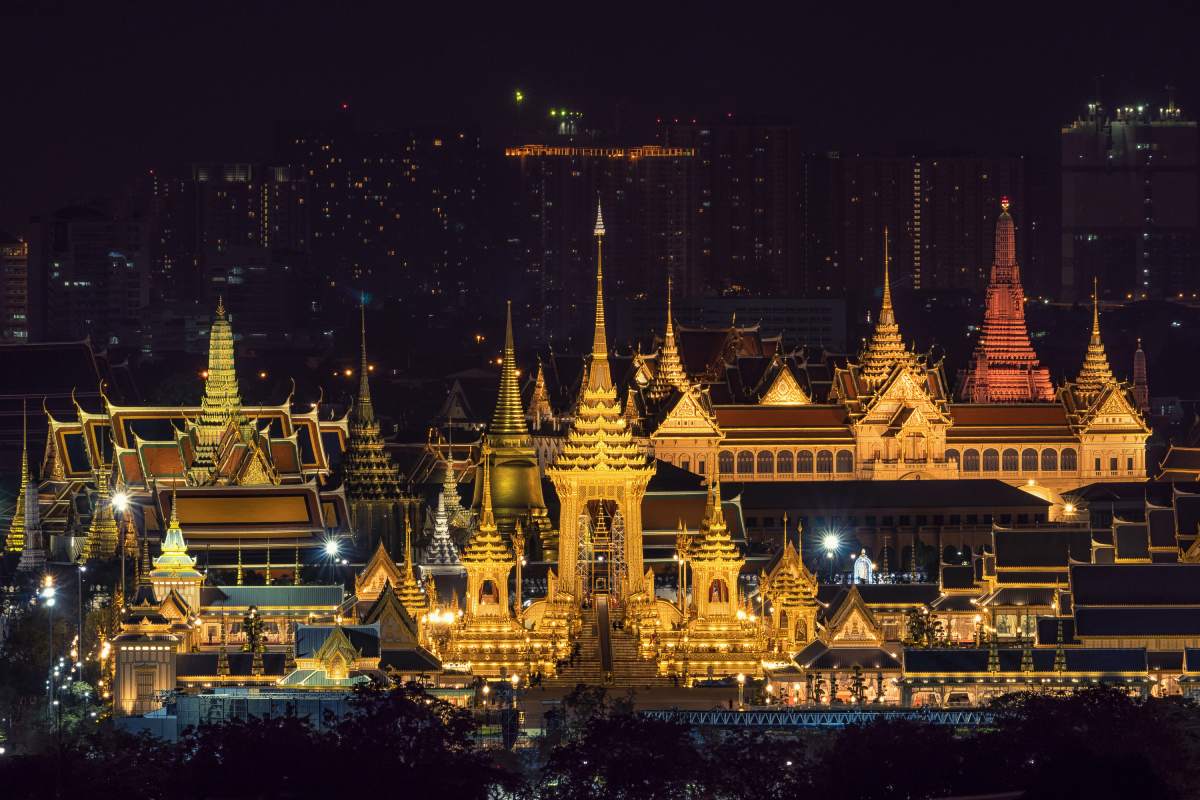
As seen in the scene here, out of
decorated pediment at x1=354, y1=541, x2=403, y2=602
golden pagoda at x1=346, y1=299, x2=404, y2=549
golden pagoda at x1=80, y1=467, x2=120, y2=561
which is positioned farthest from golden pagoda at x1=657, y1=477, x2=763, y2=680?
golden pagoda at x1=346, y1=299, x2=404, y2=549

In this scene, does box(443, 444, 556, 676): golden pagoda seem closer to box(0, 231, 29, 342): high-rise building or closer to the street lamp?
the street lamp

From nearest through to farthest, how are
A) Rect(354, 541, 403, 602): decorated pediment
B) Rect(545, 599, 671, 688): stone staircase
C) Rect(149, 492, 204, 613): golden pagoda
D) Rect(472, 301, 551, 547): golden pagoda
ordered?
1. Rect(545, 599, 671, 688): stone staircase
2. Rect(149, 492, 204, 613): golden pagoda
3. Rect(354, 541, 403, 602): decorated pediment
4. Rect(472, 301, 551, 547): golden pagoda


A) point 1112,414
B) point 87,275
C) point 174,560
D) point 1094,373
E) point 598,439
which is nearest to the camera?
point 598,439

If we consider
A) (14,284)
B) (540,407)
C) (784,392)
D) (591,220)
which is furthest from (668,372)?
(591,220)

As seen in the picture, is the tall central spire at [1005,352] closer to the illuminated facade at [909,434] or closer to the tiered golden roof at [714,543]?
the illuminated facade at [909,434]

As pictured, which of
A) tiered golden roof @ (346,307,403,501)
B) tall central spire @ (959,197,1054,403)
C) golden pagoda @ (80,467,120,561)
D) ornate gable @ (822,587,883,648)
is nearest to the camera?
ornate gable @ (822,587,883,648)

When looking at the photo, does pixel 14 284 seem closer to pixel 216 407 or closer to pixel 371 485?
pixel 216 407
